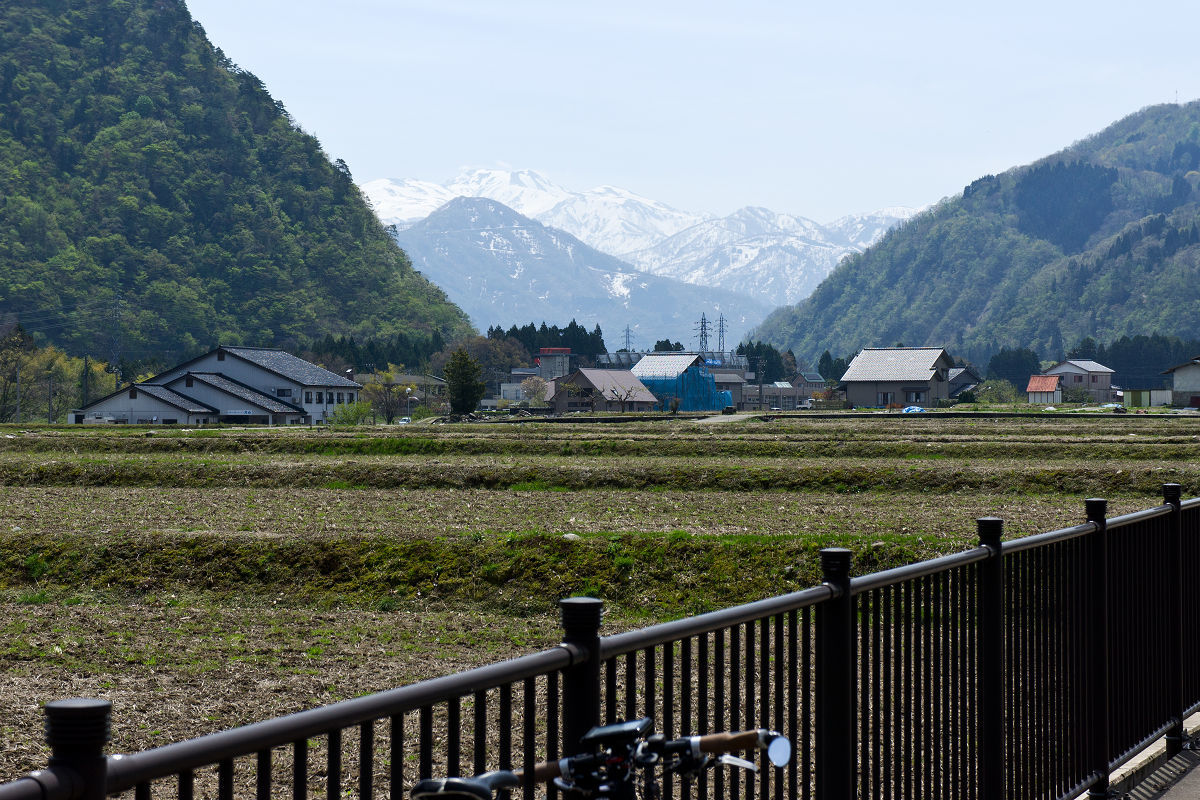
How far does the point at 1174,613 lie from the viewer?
23.7 ft

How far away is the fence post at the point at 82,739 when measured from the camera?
1.69 meters

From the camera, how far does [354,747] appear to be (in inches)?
287

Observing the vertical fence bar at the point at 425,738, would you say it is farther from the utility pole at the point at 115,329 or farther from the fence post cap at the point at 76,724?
the utility pole at the point at 115,329

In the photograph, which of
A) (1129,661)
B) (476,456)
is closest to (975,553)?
(1129,661)

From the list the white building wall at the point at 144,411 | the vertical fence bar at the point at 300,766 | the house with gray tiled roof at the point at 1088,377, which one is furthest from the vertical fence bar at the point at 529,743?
the house with gray tiled roof at the point at 1088,377

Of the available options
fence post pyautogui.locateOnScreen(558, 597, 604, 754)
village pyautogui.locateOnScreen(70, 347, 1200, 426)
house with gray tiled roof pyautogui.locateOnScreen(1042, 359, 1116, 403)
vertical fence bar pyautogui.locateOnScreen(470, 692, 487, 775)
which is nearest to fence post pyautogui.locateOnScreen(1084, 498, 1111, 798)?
fence post pyautogui.locateOnScreen(558, 597, 604, 754)

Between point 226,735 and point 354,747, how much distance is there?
562 cm

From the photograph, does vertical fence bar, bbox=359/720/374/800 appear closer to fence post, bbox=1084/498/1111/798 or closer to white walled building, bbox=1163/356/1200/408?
fence post, bbox=1084/498/1111/798

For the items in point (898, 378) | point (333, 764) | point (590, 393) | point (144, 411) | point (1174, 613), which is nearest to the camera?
point (333, 764)

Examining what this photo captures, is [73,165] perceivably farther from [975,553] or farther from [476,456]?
[975,553]

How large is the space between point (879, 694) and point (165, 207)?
174913mm

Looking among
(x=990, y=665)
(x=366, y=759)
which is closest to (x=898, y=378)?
(x=990, y=665)

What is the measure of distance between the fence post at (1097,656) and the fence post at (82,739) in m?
5.53

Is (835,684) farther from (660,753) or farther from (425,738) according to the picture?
(425,738)
